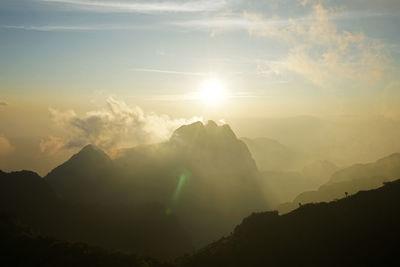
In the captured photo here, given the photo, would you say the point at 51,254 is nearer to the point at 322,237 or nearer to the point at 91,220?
the point at 322,237

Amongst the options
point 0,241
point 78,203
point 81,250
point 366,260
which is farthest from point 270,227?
point 78,203

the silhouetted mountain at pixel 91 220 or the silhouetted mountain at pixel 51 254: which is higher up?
the silhouetted mountain at pixel 91 220

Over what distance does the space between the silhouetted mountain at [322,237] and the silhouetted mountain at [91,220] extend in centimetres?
6074

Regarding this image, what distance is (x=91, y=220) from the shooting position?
5556 inches

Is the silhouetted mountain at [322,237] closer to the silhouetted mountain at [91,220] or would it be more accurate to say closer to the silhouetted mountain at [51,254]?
the silhouetted mountain at [51,254]

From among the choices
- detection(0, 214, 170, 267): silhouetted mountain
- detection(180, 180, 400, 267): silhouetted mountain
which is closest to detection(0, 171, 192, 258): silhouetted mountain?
detection(0, 214, 170, 267): silhouetted mountain

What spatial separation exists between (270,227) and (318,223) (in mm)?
12526

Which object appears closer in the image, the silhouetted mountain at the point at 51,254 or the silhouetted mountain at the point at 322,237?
the silhouetted mountain at the point at 322,237

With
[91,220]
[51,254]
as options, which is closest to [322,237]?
[51,254]

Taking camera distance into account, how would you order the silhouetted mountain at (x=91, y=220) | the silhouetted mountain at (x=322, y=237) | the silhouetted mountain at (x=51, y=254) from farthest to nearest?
the silhouetted mountain at (x=91, y=220), the silhouetted mountain at (x=51, y=254), the silhouetted mountain at (x=322, y=237)

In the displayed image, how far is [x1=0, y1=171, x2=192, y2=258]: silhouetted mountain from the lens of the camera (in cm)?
12675

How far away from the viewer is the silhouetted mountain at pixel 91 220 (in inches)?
4990

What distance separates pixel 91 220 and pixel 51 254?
81280 mm

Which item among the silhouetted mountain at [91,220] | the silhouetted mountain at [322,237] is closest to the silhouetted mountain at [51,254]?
the silhouetted mountain at [322,237]
